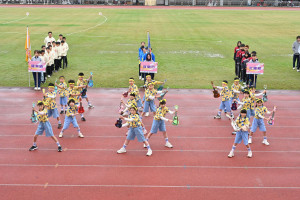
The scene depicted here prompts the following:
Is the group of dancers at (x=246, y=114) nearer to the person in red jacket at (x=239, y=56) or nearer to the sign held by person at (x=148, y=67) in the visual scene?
the sign held by person at (x=148, y=67)

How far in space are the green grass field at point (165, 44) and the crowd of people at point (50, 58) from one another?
0.64 metres

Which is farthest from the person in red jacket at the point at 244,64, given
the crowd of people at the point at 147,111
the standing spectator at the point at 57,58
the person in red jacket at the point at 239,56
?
the standing spectator at the point at 57,58

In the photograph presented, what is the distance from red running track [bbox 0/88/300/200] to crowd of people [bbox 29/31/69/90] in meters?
3.82

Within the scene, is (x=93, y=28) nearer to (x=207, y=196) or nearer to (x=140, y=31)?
(x=140, y=31)


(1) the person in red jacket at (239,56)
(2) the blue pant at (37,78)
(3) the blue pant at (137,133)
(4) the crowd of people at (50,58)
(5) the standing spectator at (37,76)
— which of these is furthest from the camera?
(1) the person in red jacket at (239,56)

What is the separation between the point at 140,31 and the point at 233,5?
4063cm

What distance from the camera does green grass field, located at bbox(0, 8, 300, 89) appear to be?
69.5ft

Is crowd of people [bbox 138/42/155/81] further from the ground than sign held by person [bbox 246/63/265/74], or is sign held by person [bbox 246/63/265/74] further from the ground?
crowd of people [bbox 138/42/155/81]

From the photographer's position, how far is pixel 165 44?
31.4m

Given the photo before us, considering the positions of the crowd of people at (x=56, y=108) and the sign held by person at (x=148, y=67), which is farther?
the sign held by person at (x=148, y=67)

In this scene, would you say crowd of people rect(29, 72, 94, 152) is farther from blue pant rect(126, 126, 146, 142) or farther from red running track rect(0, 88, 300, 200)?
blue pant rect(126, 126, 146, 142)

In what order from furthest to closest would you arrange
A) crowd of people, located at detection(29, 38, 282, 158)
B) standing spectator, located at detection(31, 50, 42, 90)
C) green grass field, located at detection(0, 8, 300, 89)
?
1. green grass field, located at detection(0, 8, 300, 89)
2. standing spectator, located at detection(31, 50, 42, 90)
3. crowd of people, located at detection(29, 38, 282, 158)

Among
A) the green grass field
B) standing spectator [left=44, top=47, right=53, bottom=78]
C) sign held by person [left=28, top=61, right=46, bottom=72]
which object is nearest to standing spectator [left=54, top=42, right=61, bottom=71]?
the green grass field

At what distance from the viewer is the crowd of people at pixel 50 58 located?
60.3 feet
